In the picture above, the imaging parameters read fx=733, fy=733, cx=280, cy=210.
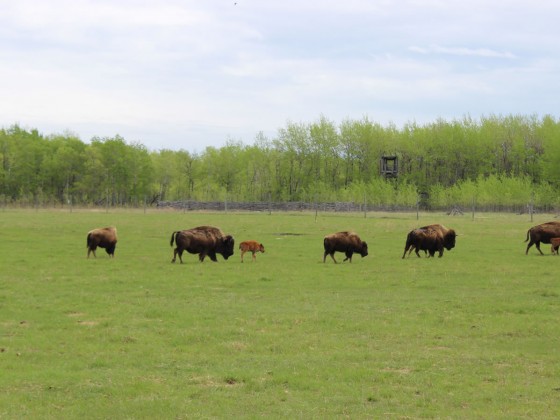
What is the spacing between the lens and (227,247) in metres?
26.7

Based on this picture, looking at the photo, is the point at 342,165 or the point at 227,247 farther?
the point at 342,165

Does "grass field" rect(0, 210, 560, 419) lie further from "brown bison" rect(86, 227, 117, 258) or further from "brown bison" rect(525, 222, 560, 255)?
"brown bison" rect(525, 222, 560, 255)

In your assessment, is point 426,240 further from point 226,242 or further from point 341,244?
point 226,242

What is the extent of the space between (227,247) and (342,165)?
88.2m

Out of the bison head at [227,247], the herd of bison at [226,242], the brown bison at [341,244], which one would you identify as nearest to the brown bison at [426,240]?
the herd of bison at [226,242]

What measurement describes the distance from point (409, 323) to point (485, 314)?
209 centimetres

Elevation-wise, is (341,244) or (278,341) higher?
(341,244)

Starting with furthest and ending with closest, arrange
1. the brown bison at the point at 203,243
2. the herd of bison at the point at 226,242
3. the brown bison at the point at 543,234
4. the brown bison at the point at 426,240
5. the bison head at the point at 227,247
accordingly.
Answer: the brown bison at the point at 543,234
the brown bison at the point at 426,240
the bison head at the point at 227,247
the herd of bison at the point at 226,242
the brown bison at the point at 203,243

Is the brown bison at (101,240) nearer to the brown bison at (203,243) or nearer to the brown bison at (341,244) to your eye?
the brown bison at (203,243)

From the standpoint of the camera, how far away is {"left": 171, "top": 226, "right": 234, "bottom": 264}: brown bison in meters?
25.7

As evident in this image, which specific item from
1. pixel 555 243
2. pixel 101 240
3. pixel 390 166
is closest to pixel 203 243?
pixel 101 240

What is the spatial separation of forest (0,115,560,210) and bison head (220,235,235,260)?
236 feet

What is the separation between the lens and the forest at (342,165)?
335 feet

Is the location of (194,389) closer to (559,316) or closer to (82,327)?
(82,327)
